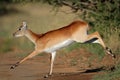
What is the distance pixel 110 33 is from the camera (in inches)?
636

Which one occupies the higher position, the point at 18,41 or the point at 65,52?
the point at 65,52

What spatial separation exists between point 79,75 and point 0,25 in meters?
18.2

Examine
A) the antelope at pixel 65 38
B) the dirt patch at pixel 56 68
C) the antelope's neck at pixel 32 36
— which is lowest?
the dirt patch at pixel 56 68

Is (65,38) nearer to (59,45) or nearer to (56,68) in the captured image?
(59,45)

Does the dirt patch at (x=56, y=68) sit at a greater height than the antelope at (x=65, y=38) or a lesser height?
lesser

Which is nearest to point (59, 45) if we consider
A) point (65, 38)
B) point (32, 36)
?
point (65, 38)

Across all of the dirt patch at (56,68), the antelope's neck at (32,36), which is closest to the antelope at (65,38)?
the antelope's neck at (32,36)

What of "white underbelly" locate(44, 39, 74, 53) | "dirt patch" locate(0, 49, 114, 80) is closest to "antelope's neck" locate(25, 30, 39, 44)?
"white underbelly" locate(44, 39, 74, 53)

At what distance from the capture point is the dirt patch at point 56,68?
42.9ft

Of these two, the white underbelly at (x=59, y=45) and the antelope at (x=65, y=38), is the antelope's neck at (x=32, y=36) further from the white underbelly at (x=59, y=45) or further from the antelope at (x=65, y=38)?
the white underbelly at (x=59, y=45)

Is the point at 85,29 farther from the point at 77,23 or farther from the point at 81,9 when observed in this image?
the point at 81,9

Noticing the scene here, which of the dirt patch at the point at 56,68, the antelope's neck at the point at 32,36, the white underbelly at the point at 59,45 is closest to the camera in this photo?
the dirt patch at the point at 56,68

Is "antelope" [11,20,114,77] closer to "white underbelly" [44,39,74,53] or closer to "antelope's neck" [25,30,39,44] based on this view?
"white underbelly" [44,39,74,53]

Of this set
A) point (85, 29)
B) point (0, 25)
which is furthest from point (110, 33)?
point (0, 25)
